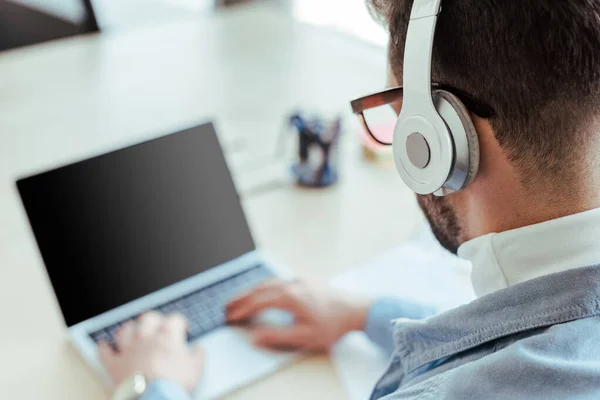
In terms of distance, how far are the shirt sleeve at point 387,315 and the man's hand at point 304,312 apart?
0.04 ft

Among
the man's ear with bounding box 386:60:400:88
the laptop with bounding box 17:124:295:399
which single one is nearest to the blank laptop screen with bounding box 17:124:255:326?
the laptop with bounding box 17:124:295:399

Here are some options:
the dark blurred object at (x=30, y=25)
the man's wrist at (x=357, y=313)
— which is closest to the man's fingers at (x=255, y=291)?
the man's wrist at (x=357, y=313)

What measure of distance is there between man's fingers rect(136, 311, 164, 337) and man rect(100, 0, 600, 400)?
36cm

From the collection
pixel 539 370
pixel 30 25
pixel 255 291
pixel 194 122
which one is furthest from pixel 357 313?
pixel 30 25

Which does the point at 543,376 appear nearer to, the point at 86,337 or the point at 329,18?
the point at 86,337

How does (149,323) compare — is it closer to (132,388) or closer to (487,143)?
(132,388)

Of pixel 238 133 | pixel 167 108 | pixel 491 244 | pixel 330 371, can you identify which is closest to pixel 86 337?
pixel 330 371

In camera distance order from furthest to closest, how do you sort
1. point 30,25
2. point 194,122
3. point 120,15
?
point 120,15 → point 30,25 → point 194,122

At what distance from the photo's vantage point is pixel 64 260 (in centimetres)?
80

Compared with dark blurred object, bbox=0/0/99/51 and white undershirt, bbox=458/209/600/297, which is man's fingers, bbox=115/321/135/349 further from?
dark blurred object, bbox=0/0/99/51

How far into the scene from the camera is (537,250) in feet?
1.73

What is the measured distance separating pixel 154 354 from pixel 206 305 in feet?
0.42

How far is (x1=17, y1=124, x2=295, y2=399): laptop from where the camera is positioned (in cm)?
80

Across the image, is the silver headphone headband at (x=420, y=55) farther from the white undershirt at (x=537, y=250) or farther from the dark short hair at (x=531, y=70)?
the white undershirt at (x=537, y=250)
